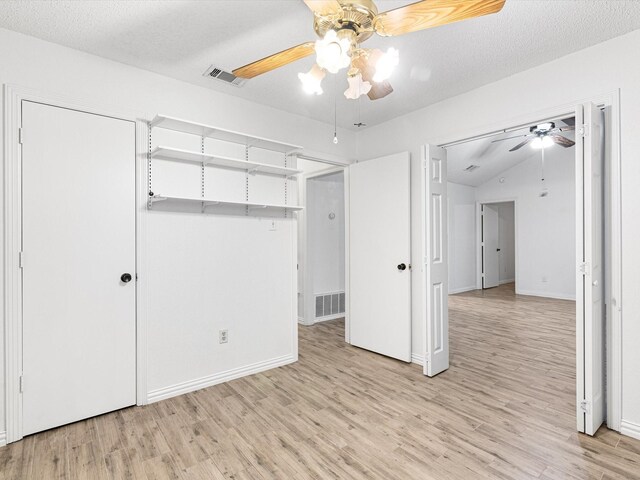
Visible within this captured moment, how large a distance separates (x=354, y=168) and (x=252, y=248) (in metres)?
1.59

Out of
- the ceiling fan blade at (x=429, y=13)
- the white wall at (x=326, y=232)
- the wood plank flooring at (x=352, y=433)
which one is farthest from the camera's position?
the white wall at (x=326, y=232)

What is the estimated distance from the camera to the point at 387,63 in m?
1.47

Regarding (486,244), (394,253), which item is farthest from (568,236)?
(394,253)

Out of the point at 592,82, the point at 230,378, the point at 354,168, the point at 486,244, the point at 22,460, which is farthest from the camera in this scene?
the point at 486,244

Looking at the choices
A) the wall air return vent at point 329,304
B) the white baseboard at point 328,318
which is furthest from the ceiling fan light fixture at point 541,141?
the white baseboard at point 328,318

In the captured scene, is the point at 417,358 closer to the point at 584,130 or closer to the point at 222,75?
the point at 584,130

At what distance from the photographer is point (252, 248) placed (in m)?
3.21

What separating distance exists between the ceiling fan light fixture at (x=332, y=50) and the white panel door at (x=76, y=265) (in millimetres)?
1906

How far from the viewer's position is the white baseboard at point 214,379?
8.78 ft

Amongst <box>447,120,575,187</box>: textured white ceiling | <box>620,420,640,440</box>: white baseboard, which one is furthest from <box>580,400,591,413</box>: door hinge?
<box>447,120,575,187</box>: textured white ceiling

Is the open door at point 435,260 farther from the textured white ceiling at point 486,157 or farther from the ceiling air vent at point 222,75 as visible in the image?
the textured white ceiling at point 486,157

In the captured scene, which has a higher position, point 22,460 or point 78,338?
point 78,338

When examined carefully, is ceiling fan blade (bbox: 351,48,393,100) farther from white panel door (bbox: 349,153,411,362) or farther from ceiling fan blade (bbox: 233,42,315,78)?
white panel door (bbox: 349,153,411,362)

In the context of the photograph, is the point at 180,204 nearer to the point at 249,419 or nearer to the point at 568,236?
the point at 249,419
